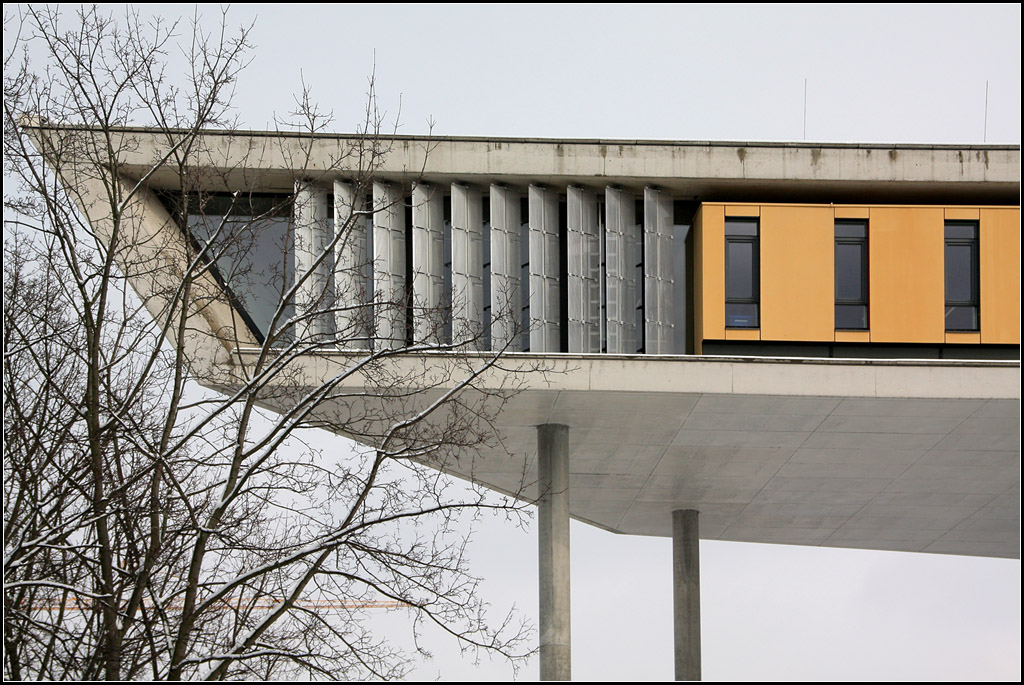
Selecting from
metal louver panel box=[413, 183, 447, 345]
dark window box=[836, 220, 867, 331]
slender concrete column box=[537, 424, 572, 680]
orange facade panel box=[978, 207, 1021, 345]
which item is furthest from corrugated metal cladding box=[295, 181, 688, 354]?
orange facade panel box=[978, 207, 1021, 345]

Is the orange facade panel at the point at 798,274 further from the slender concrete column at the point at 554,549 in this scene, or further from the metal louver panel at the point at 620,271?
the slender concrete column at the point at 554,549

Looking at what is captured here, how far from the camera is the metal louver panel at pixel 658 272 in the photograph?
23594mm

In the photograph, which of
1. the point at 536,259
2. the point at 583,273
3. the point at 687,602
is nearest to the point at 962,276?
the point at 583,273

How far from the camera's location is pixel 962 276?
23.8 m

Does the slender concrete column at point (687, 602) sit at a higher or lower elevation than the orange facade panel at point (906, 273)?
lower

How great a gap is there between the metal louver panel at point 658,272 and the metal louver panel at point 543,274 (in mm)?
1585

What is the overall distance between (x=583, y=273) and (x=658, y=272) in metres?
1.34

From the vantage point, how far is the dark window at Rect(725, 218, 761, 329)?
77.2ft

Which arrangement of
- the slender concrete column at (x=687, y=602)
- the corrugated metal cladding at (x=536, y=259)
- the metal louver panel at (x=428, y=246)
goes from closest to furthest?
the metal louver panel at (x=428, y=246), the corrugated metal cladding at (x=536, y=259), the slender concrete column at (x=687, y=602)

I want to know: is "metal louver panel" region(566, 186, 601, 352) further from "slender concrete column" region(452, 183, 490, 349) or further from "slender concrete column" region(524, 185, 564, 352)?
"slender concrete column" region(452, 183, 490, 349)

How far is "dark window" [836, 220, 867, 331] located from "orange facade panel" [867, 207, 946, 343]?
6.2 inches

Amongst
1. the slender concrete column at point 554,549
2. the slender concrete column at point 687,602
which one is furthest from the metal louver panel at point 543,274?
the slender concrete column at point 687,602

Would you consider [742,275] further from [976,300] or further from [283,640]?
[283,640]

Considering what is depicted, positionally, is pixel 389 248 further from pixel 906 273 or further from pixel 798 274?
pixel 906 273
